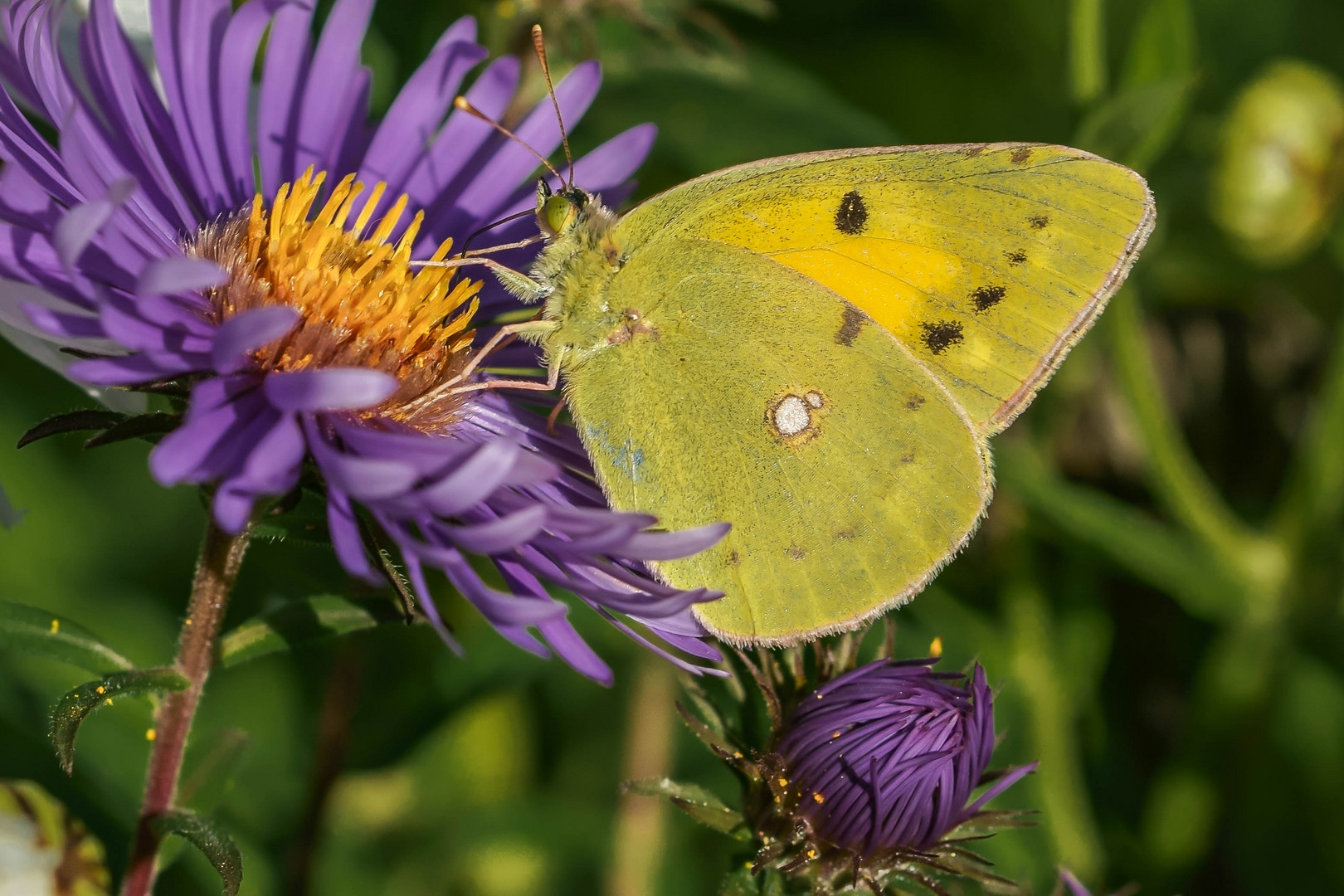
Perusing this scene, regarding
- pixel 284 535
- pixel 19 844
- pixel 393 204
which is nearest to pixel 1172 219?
pixel 393 204

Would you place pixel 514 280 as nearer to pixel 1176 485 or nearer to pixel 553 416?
pixel 553 416

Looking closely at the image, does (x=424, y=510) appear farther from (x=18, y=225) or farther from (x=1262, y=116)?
(x=1262, y=116)

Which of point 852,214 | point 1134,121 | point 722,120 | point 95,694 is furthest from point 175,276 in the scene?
point 1134,121

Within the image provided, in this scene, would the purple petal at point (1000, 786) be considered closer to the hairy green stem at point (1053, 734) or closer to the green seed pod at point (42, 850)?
the hairy green stem at point (1053, 734)

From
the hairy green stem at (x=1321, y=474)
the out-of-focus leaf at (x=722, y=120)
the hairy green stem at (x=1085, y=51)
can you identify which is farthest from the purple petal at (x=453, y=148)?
the hairy green stem at (x=1321, y=474)

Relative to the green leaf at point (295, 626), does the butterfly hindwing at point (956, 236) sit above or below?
above

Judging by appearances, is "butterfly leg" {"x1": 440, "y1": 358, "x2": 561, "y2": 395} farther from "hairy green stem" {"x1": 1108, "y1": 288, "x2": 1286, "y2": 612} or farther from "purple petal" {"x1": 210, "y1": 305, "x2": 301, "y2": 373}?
"hairy green stem" {"x1": 1108, "y1": 288, "x2": 1286, "y2": 612}
